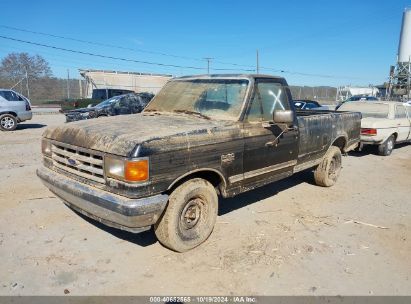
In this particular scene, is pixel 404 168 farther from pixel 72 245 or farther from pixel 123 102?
pixel 123 102

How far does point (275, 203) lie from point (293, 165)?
0.75 meters

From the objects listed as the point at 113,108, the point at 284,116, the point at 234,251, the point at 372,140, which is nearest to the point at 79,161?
the point at 234,251

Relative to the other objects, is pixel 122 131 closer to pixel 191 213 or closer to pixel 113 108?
pixel 191 213

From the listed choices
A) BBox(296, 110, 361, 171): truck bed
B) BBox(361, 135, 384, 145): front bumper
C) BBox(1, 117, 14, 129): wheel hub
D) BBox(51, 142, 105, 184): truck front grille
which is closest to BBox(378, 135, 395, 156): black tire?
BBox(361, 135, 384, 145): front bumper

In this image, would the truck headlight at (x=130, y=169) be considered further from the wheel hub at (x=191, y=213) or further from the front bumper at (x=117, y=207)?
the wheel hub at (x=191, y=213)

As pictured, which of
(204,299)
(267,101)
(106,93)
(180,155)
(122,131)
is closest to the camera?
(204,299)

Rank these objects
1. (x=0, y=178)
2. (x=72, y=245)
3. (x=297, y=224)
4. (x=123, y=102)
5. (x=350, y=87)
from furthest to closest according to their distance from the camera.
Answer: (x=350, y=87) < (x=123, y=102) < (x=0, y=178) < (x=297, y=224) < (x=72, y=245)

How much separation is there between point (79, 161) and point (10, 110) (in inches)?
493

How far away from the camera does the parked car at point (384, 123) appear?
10.3 meters

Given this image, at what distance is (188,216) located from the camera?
4.14 meters

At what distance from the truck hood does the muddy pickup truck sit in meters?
0.01

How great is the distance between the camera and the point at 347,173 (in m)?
8.35

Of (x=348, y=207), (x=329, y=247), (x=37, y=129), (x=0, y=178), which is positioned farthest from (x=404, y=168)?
(x=37, y=129)

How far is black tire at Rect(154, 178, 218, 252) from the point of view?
12.6 feet
